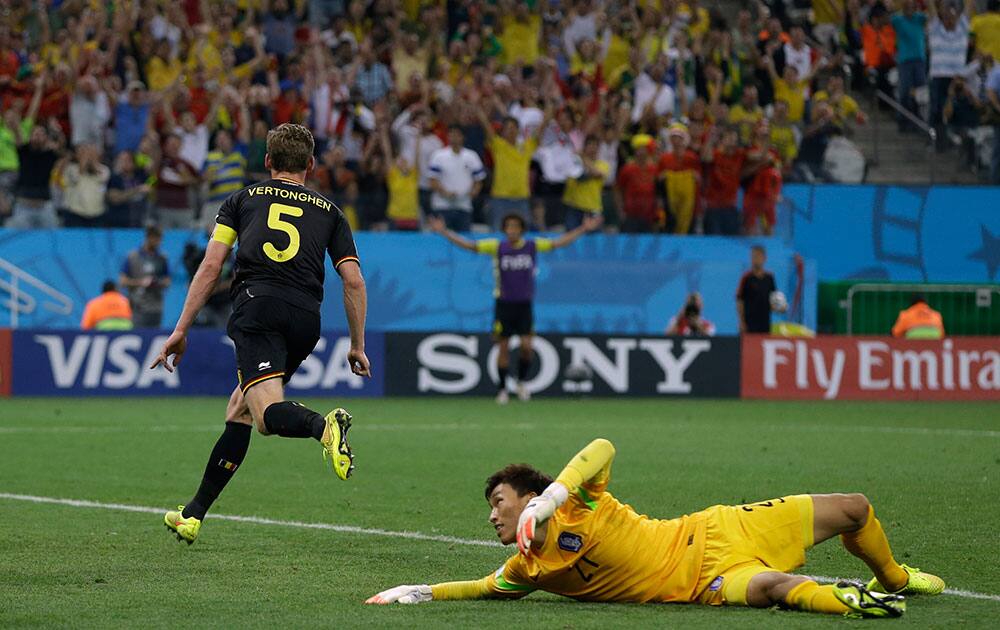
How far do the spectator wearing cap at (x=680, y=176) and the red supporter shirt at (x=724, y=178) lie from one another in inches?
8.2

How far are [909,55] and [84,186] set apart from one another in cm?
1307

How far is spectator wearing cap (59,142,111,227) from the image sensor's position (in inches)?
832

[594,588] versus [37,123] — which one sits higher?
[37,123]

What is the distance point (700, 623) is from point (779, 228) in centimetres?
1785

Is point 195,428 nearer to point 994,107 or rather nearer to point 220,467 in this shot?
point 220,467

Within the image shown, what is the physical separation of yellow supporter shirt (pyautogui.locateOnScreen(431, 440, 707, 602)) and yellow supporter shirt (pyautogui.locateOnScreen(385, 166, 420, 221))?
51.6 ft

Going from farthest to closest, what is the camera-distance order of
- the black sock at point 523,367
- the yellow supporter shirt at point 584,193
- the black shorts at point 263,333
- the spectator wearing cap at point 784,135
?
the spectator wearing cap at point 784,135, the yellow supporter shirt at point 584,193, the black sock at point 523,367, the black shorts at point 263,333

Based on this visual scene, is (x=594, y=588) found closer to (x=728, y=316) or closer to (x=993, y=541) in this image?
(x=993, y=541)

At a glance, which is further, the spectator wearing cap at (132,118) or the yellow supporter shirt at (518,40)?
the yellow supporter shirt at (518,40)

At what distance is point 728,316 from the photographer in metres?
23.5

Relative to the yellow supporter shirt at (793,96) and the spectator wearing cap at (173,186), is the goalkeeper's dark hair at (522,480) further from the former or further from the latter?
the yellow supporter shirt at (793,96)

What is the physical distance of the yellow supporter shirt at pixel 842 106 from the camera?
24781 mm

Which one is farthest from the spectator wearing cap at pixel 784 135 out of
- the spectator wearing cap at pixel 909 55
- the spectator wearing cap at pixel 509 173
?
the spectator wearing cap at pixel 509 173

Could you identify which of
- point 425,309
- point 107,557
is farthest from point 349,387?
point 107,557
